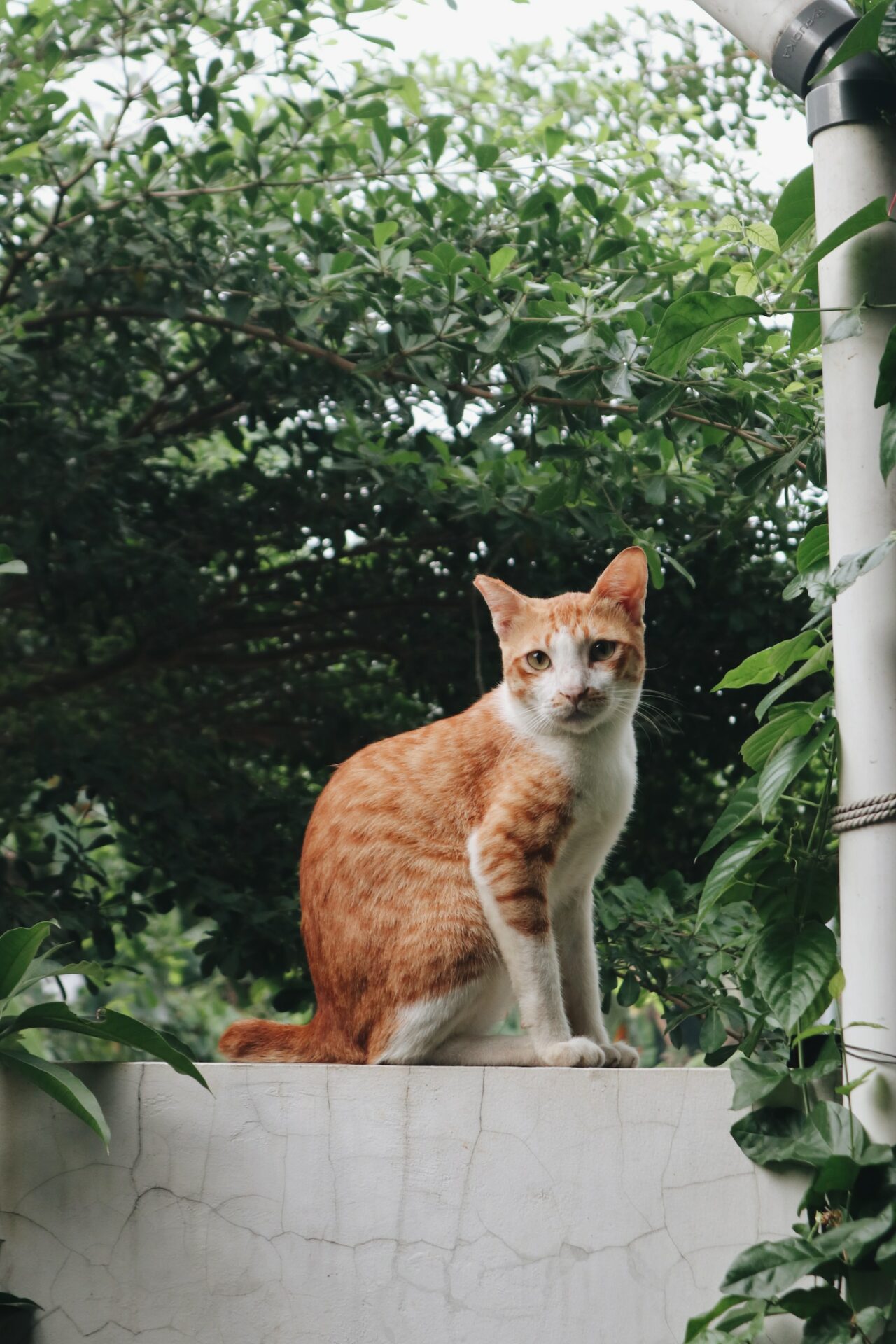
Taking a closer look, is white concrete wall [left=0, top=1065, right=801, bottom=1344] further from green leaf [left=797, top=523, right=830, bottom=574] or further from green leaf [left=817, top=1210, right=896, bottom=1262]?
green leaf [left=797, top=523, right=830, bottom=574]

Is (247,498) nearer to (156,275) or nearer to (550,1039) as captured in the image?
(156,275)

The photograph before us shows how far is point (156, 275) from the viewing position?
306cm

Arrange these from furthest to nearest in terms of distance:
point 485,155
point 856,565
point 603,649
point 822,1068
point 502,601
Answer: point 485,155, point 502,601, point 603,649, point 822,1068, point 856,565

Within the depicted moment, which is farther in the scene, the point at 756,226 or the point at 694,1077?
the point at 756,226

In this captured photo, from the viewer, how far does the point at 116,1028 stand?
6.27 feet

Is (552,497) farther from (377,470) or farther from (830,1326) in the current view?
(830,1326)

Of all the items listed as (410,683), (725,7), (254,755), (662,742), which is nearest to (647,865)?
(662,742)

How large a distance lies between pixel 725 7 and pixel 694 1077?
1603 millimetres

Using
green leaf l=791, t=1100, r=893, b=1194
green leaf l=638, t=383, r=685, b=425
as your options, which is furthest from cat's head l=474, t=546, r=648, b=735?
green leaf l=791, t=1100, r=893, b=1194

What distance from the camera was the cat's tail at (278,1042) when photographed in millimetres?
2170

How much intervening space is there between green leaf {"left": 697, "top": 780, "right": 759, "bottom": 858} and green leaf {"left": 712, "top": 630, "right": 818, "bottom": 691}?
17 cm

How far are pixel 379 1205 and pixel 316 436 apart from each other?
6.88ft

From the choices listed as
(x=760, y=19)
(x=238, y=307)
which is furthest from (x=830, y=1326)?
(x=238, y=307)

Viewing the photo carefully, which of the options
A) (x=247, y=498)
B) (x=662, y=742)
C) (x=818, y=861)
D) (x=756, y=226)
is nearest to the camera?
(x=818, y=861)
